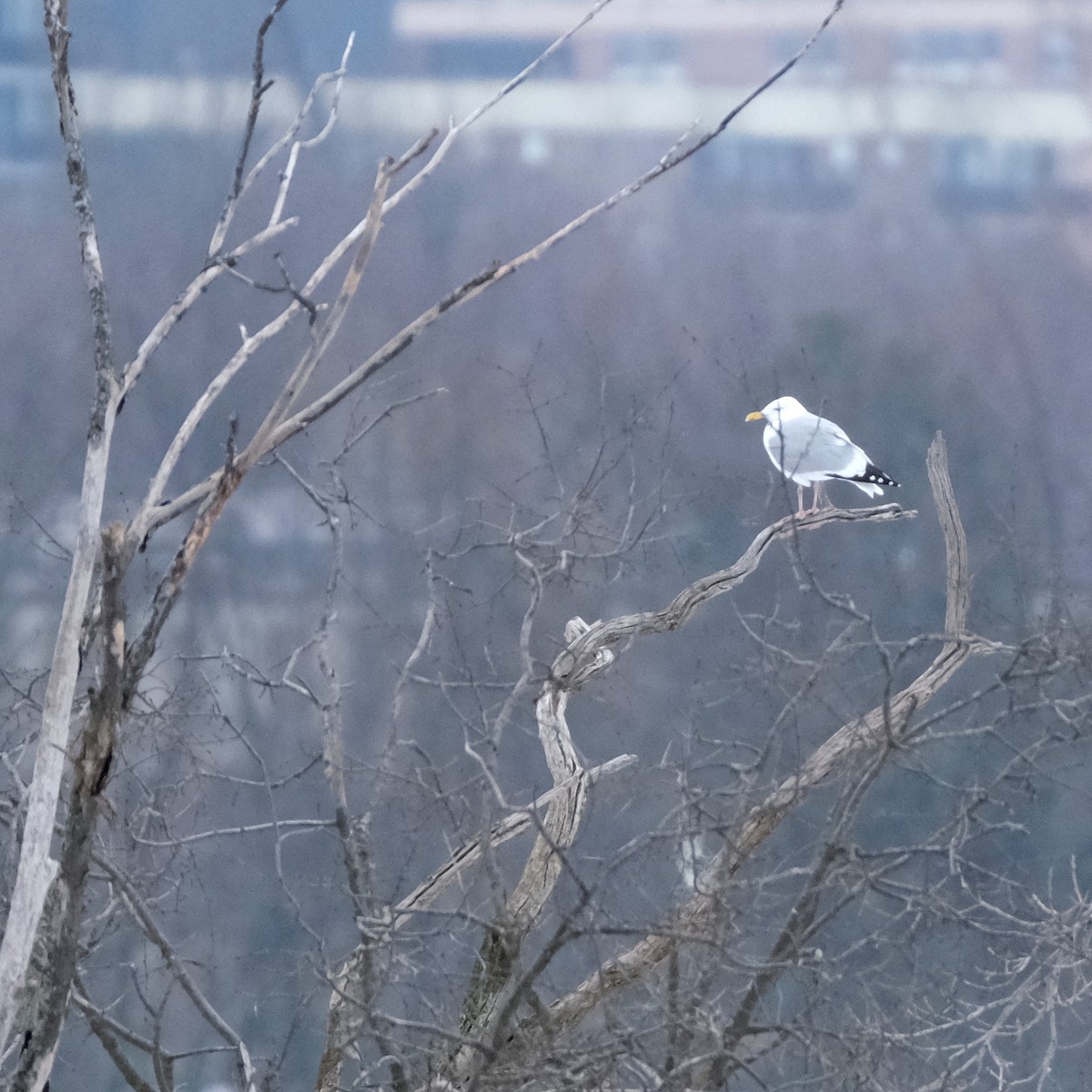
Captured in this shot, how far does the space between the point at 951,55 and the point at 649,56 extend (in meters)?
3.75

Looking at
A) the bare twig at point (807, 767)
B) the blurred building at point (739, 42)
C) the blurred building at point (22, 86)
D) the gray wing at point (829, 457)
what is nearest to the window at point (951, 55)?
the blurred building at point (739, 42)

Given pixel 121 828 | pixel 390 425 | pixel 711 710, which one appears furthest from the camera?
pixel 390 425

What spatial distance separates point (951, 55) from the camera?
52.2 ft

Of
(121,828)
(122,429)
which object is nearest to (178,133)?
(122,429)

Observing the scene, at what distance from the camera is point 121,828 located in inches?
150

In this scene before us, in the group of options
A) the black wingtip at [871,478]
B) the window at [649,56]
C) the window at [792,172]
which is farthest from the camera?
the window at [649,56]

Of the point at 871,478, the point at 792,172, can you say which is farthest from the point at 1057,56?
the point at 871,478

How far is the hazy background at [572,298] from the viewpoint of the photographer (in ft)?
38.4

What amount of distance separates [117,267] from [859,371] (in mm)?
7991

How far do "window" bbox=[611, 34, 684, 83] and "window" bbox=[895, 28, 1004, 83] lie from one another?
110 inches

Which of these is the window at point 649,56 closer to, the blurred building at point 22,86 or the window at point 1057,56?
the window at point 1057,56

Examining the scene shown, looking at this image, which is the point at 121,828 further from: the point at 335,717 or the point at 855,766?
the point at 855,766

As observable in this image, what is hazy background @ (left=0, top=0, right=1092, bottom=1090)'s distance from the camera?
1171 centimetres

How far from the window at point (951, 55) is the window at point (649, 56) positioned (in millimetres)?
2793
